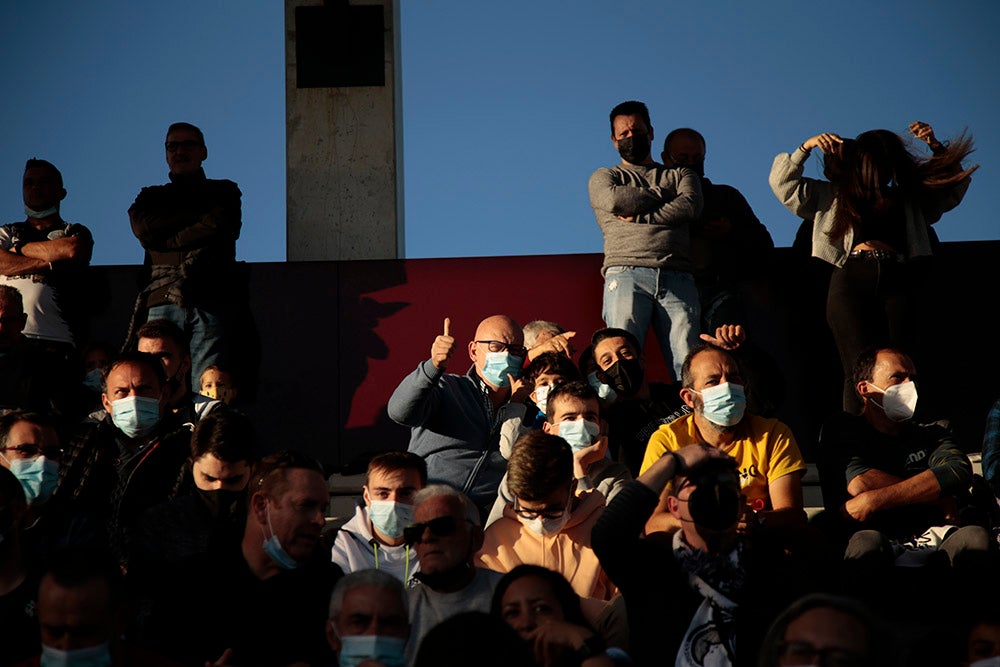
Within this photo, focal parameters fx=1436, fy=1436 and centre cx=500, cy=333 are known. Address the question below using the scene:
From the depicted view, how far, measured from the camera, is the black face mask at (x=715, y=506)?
514cm

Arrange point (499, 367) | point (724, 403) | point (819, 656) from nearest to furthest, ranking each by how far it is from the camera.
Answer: point (819, 656)
point (724, 403)
point (499, 367)

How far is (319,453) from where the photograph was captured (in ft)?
30.7

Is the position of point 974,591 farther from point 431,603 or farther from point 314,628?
point 314,628

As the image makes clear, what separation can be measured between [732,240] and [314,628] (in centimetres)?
462

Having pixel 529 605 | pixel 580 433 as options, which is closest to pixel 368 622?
pixel 529 605

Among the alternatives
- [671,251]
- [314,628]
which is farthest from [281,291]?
[314,628]

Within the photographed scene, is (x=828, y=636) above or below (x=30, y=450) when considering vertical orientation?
below

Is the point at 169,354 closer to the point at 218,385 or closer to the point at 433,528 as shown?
the point at 218,385

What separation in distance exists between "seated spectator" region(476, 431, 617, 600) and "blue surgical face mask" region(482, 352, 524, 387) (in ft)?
5.25

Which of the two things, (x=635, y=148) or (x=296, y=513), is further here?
(x=635, y=148)

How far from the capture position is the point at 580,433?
21.0 feet

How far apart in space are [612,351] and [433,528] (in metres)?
2.52

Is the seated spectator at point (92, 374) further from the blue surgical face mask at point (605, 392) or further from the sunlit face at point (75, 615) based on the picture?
the sunlit face at point (75, 615)

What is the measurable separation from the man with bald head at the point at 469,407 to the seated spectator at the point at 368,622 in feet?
7.14
